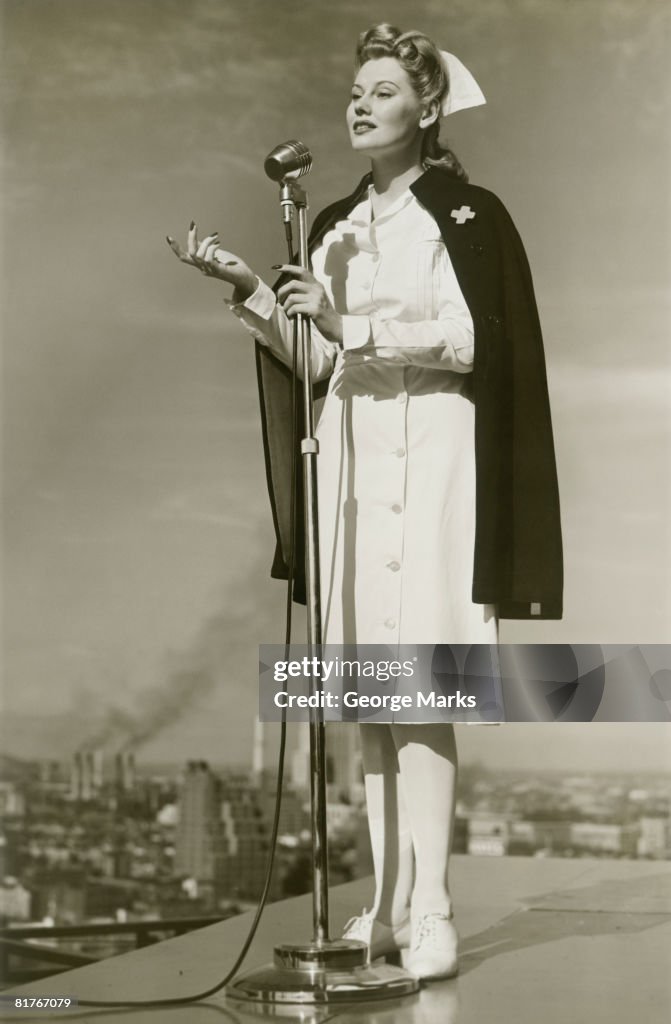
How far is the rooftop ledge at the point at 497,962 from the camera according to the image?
218 centimetres

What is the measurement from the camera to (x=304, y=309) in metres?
2.38

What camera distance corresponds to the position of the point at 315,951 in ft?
7.35

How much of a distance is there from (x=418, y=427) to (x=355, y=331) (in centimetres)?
22

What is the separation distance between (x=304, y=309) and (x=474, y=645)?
2.16ft

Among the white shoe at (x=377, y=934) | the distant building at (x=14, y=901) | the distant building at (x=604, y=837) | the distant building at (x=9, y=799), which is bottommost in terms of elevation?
the white shoe at (x=377, y=934)

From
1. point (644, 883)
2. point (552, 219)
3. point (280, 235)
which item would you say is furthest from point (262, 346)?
point (644, 883)

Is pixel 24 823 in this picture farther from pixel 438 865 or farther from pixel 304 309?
pixel 304 309

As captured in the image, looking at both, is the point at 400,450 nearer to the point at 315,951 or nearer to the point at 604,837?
the point at 315,951

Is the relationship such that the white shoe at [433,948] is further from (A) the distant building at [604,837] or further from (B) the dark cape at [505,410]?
(A) the distant building at [604,837]

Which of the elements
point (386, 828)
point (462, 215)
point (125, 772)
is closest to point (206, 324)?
point (462, 215)

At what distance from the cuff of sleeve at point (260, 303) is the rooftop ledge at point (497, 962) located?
1179 millimetres

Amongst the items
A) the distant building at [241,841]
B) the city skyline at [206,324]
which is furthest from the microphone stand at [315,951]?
the distant building at [241,841]

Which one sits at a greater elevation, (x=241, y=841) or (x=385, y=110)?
(x=385, y=110)

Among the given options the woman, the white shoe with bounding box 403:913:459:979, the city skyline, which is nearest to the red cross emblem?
the woman
